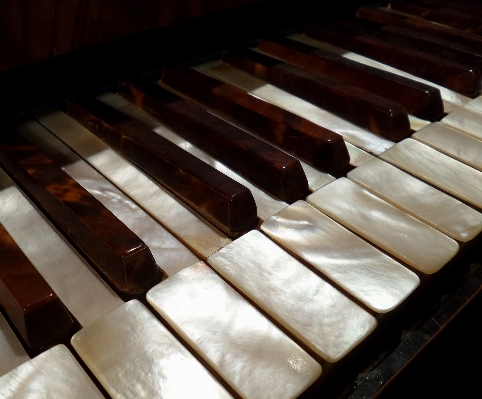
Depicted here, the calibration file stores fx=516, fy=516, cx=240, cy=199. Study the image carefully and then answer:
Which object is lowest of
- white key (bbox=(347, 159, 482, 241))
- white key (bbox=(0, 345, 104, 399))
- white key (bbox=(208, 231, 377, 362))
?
white key (bbox=(0, 345, 104, 399))

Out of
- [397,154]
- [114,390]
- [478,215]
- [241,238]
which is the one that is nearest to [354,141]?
[397,154]

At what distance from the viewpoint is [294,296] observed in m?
0.57

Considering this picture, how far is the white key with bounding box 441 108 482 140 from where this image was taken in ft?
3.07

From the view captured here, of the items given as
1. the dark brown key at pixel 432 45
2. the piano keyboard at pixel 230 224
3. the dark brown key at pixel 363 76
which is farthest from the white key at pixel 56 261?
the dark brown key at pixel 432 45

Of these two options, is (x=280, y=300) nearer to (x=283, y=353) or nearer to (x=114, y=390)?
(x=283, y=353)

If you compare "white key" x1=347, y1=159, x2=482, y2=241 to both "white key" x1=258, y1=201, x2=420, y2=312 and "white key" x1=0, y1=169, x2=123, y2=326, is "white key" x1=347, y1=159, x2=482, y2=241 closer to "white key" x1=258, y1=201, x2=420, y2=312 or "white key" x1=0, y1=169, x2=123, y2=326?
→ "white key" x1=258, y1=201, x2=420, y2=312

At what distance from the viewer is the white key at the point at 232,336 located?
489 millimetres

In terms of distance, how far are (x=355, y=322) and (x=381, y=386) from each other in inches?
3.8

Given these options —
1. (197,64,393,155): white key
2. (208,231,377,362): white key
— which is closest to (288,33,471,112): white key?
(197,64,393,155): white key

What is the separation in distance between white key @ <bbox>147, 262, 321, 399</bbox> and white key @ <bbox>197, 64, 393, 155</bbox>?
1.43ft

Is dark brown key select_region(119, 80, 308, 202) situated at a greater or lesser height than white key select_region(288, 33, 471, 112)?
lesser

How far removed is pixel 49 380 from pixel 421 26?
1.24 metres

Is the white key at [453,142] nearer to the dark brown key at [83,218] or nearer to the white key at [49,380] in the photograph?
the dark brown key at [83,218]

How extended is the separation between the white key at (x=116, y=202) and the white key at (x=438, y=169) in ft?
1.31
